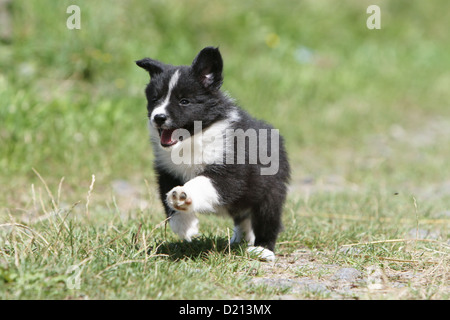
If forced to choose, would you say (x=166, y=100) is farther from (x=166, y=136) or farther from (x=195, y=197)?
(x=195, y=197)

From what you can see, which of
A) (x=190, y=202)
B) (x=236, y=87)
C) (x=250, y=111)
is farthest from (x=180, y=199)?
(x=236, y=87)

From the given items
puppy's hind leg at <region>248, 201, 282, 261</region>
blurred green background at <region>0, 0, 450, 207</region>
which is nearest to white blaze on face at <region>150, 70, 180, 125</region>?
puppy's hind leg at <region>248, 201, 282, 261</region>

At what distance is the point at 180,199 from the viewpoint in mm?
3789

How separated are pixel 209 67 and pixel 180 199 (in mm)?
964

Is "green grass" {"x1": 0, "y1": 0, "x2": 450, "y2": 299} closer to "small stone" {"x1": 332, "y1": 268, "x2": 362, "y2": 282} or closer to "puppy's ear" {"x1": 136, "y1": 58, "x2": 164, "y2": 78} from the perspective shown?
"small stone" {"x1": 332, "y1": 268, "x2": 362, "y2": 282}

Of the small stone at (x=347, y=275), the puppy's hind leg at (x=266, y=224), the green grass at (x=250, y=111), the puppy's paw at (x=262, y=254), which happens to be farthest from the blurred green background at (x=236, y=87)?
the small stone at (x=347, y=275)

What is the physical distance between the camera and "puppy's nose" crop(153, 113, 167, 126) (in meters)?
3.95

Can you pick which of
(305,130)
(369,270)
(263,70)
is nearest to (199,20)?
(263,70)

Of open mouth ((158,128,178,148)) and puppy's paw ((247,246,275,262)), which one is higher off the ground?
open mouth ((158,128,178,148))

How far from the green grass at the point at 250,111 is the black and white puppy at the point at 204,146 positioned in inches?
12.4

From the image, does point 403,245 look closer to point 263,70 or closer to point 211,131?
point 211,131

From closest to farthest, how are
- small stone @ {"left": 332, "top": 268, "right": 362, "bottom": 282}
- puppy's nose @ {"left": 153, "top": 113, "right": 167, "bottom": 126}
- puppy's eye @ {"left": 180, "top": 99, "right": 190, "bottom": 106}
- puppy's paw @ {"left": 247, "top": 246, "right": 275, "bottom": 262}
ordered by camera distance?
1. small stone @ {"left": 332, "top": 268, "right": 362, "bottom": 282}
2. puppy's nose @ {"left": 153, "top": 113, "right": 167, "bottom": 126}
3. puppy's eye @ {"left": 180, "top": 99, "right": 190, "bottom": 106}
4. puppy's paw @ {"left": 247, "top": 246, "right": 275, "bottom": 262}

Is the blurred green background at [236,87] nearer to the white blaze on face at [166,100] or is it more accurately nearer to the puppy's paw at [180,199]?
the white blaze on face at [166,100]

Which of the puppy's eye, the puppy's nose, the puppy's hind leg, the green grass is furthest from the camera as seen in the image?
the puppy's hind leg
